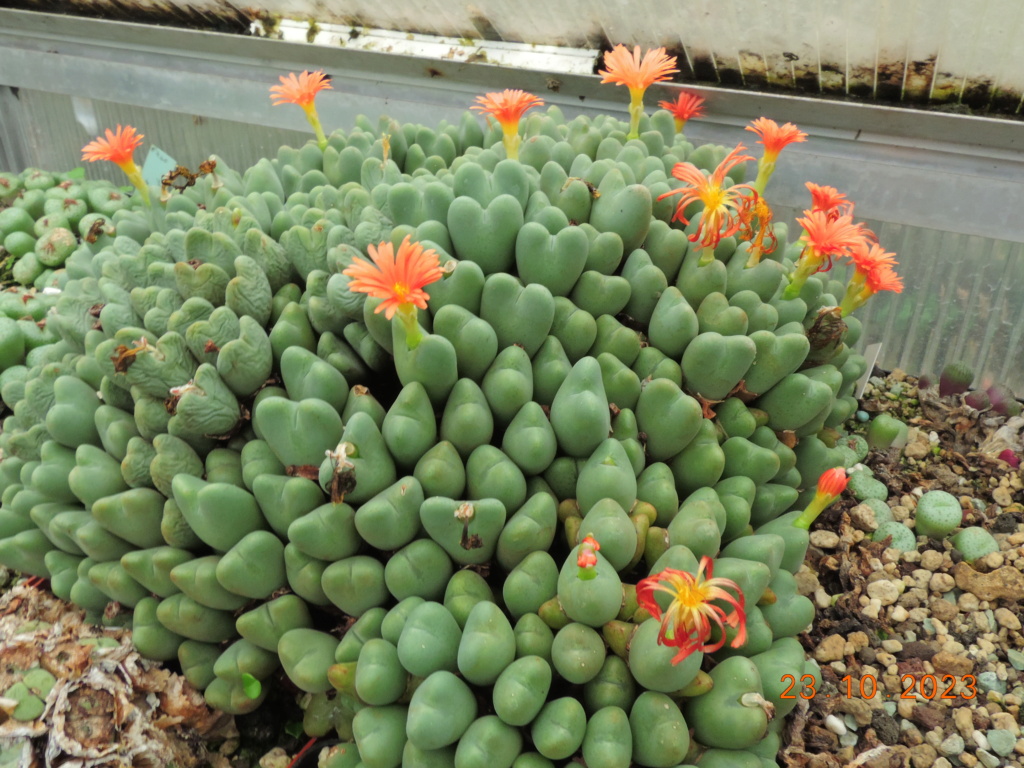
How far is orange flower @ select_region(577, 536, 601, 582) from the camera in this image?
941 millimetres

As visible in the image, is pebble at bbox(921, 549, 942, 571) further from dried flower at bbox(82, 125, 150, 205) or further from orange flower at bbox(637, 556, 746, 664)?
dried flower at bbox(82, 125, 150, 205)

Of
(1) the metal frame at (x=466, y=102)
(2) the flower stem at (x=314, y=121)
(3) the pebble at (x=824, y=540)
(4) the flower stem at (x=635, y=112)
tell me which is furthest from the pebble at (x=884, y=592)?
(2) the flower stem at (x=314, y=121)

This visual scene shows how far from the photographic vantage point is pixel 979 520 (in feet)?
5.57

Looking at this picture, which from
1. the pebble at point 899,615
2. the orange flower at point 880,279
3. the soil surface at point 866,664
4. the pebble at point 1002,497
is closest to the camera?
the soil surface at point 866,664

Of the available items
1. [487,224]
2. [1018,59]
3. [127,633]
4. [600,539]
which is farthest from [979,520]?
[127,633]

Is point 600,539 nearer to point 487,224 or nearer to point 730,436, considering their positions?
point 730,436

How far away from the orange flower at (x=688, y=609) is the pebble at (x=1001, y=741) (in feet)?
2.15

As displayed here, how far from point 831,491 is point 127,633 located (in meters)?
1.15

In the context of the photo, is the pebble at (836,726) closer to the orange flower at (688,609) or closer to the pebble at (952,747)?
the pebble at (952,747)

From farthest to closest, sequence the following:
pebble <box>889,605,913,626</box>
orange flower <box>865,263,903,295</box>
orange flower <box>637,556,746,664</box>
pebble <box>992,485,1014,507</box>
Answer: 1. pebble <box>992,485,1014,507</box>
2. pebble <box>889,605,913,626</box>
3. orange flower <box>865,263,903,295</box>
4. orange flower <box>637,556,746,664</box>

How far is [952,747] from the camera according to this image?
4.23ft

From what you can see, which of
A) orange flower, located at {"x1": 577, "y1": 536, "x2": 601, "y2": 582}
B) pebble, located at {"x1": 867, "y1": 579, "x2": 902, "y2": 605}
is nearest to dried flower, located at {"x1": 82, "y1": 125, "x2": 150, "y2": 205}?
orange flower, located at {"x1": 577, "y1": 536, "x2": 601, "y2": 582}

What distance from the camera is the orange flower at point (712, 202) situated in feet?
4.18

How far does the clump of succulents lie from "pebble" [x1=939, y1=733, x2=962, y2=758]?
A: 416 mm
